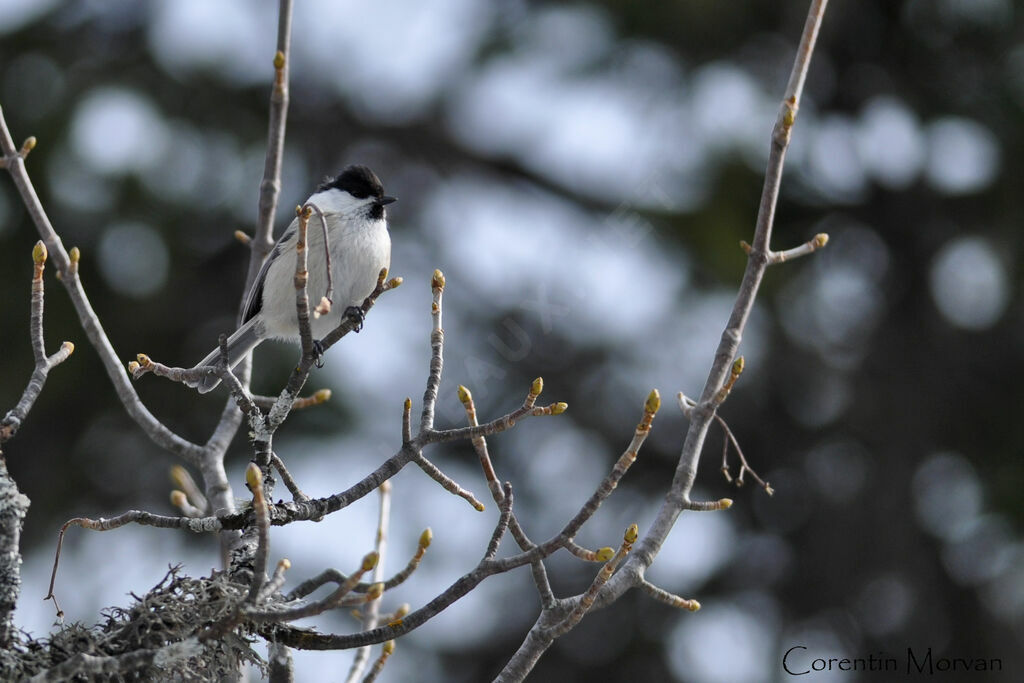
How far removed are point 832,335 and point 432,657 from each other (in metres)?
3.53

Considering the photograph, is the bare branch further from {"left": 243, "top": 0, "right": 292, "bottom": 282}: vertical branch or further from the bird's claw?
{"left": 243, "top": 0, "right": 292, "bottom": 282}: vertical branch

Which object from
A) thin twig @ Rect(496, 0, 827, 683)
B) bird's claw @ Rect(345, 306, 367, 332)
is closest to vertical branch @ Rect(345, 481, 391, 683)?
bird's claw @ Rect(345, 306, 367, 332)

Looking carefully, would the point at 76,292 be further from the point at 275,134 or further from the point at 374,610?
the point at 374,610

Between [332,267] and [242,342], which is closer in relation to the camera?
[332,267]

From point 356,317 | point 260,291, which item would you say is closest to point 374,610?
point 356,317

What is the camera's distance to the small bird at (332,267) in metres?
3.51

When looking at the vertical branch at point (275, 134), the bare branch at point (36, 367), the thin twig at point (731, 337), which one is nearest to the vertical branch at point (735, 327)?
the thin twig at point (731, 337)

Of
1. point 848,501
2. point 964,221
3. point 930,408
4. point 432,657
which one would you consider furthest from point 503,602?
point 964,221

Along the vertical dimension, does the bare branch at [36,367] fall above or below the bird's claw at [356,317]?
below

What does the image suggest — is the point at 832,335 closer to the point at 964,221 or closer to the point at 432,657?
the point at 964,221

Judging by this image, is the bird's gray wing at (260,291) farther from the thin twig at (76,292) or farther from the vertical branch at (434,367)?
the vertical branch at (434,367)

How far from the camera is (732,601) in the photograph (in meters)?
7.89

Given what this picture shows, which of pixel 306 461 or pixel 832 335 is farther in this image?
pixel 832 335

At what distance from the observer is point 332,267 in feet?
11.6
